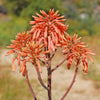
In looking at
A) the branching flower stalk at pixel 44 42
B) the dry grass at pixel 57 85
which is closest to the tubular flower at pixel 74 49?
the branching flower stalk at pixel 44 42

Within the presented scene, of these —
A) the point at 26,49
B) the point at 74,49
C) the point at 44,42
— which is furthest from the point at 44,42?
the point at 74,49

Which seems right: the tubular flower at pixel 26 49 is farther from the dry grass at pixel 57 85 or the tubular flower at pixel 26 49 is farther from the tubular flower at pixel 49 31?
the dry grass at pixel 57 85

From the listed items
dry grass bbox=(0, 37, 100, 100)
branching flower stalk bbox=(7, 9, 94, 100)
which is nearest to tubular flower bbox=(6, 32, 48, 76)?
branching flower stalk bbox=(7, 9, 94, 100)

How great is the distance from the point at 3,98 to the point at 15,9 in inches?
334

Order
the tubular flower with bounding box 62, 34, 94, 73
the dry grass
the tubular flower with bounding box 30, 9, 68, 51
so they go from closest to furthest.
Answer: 1. the tubular flower with bounding box 30, 9, 68, 51
2. the tubular flower with bounding box 62, 34, 94, 73
3. the dry grass

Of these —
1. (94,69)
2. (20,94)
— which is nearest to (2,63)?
(20,94)

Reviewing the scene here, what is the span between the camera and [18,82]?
5766mm

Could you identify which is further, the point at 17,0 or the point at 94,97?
the point at 17,0

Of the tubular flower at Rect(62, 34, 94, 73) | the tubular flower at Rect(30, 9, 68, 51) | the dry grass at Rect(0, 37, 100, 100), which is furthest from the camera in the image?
the dry grass at Rect(0, 37, 100, 100)

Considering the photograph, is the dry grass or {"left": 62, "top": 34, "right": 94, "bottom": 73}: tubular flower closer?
{"left": 62, "top": 34, "right": 94, "bottom": 73}: tubular flower

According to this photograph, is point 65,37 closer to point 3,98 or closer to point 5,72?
point 3,98

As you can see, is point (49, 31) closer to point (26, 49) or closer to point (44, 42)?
point (44, 42)

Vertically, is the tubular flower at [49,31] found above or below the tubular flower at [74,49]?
above

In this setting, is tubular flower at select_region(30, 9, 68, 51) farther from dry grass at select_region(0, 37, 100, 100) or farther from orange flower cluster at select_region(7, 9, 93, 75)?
dry grass at select_region(0, 37, 100, 100)
